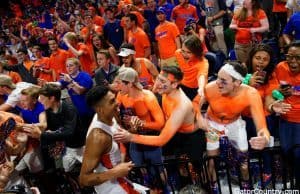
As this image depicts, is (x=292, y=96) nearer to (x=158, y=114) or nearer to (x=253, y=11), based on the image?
(x=158, y=114)

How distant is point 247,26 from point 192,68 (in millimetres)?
1382

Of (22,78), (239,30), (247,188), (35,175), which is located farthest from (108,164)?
(22,78)

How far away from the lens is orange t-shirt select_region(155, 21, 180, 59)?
7027 mm

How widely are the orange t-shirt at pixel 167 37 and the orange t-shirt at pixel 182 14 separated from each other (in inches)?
25.0

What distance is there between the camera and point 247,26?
6.14 meters

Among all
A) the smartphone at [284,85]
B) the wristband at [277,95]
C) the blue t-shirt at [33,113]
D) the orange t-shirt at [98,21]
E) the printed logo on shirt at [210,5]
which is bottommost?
the blue t-shirt at [33,113]

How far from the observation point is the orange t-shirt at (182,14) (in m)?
→ 7.59

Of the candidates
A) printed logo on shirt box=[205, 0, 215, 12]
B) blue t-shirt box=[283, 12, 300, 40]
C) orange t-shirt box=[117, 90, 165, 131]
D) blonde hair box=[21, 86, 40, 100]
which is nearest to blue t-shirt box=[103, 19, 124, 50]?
printed logo on shirt box=[205, 0, 215, 12]

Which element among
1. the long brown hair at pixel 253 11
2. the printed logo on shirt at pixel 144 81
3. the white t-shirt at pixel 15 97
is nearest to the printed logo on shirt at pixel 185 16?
the long brown hair at pixel 253 11

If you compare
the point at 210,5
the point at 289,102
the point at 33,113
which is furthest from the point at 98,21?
the point at 289,102

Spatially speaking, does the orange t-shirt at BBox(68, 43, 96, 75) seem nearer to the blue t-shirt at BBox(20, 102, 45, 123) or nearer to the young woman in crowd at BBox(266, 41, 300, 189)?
the blue t-shirt at BBox(20, 102, 45, 123)

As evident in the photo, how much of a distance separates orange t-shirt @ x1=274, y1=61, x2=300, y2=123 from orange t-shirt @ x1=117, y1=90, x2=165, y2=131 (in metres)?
1.14

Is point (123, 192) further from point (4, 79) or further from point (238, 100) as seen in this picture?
point (4, 79)

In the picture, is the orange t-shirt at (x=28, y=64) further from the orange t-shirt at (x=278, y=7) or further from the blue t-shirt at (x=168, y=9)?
the orange t-shirt at (x=278, y=7)
